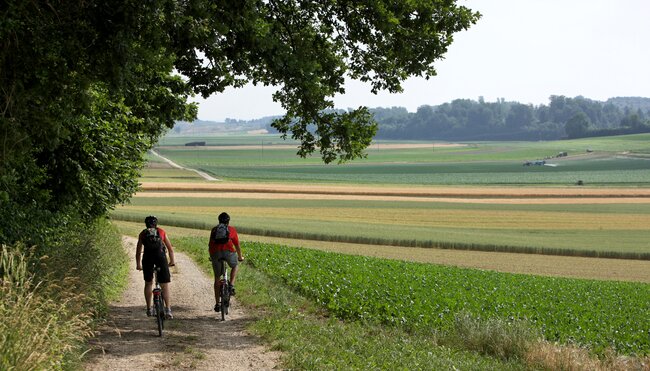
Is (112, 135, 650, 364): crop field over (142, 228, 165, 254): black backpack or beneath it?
beneath

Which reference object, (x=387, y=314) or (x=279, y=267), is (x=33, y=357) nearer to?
(x=387, y=314)

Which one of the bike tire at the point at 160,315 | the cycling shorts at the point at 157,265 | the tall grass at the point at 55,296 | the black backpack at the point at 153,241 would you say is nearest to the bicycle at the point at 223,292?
the cycling shorts at the point at 157,265

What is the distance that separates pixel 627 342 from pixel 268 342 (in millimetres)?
10516

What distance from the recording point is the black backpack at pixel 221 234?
17266mm

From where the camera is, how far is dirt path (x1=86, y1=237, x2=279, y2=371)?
43.0ft

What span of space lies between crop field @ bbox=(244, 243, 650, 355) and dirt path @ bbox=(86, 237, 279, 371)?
363 centimetres

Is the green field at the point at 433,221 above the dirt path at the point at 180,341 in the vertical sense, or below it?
below

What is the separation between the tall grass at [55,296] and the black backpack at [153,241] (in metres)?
1.38

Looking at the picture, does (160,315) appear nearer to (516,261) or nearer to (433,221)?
(516,261)

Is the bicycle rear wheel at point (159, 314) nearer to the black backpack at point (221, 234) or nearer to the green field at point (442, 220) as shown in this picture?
the black backpack at point (221, 234)

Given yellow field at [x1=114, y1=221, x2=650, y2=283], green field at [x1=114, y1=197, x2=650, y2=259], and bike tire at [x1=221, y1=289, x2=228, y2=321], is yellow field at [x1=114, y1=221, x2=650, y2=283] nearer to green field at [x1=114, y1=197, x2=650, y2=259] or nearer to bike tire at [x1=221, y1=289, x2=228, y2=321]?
green field at [x1=114, y1=197, x2=650, y2=259]

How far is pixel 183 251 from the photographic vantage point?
35562 millimetres

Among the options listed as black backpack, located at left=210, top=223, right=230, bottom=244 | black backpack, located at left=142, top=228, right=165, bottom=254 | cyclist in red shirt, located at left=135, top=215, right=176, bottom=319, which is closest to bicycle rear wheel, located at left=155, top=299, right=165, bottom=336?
cyclist in red shirt, located at left=135, top=215, right=176, bottom=319

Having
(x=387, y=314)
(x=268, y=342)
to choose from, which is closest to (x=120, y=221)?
(x=387, y=314)
